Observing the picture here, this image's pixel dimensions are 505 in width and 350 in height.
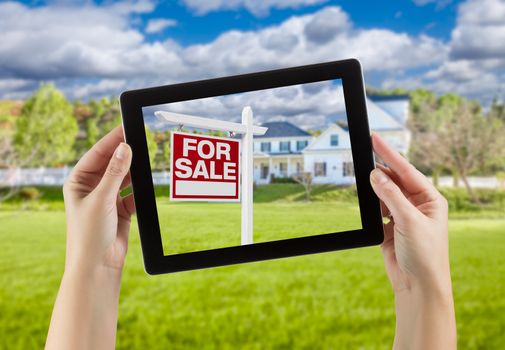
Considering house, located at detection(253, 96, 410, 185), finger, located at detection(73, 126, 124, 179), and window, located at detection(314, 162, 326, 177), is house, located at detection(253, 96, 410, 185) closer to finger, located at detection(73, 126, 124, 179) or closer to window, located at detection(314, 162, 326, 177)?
window, located at detection(314, 162, 326, 177)

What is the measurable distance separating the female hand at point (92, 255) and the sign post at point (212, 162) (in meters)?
0.08

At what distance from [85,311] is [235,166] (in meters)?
0.30

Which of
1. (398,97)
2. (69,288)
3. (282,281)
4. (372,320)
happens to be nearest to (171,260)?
(69,288)

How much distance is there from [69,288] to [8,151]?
183 inches

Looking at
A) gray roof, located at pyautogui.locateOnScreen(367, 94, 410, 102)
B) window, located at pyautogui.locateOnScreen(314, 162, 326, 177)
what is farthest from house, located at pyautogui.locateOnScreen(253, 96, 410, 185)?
gray roof, located at pyautogui.locateOnScreen(367, 94, 410, 102)

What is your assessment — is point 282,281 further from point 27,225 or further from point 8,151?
point 8,151

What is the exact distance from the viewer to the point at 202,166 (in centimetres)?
84

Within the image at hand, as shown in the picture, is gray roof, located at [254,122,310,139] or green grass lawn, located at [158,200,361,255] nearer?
green grass lawn, located at [158,200,361,255]

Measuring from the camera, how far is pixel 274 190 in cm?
103

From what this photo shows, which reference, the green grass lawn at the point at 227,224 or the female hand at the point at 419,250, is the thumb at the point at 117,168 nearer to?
the green grass lawn at the point at 227,224

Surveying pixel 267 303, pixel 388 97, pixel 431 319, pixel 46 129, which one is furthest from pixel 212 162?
pixel 46 129

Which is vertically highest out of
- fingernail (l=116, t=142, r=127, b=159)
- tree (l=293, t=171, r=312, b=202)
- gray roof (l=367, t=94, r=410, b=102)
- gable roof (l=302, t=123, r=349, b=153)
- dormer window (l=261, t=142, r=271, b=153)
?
gray roof (l=367, t=94, r=410, b=102)

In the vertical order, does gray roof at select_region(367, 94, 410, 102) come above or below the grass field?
above

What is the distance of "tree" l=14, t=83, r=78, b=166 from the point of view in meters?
5.11
